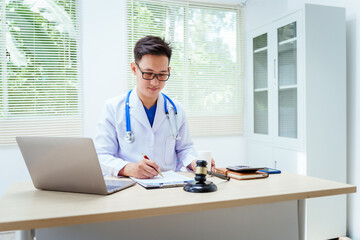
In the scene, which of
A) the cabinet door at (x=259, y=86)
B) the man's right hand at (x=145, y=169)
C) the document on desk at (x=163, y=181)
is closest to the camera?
the document on desk at (x=163, y=181)

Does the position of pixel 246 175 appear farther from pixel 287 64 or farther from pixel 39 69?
pixel 39 69

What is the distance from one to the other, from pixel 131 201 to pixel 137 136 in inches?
30.8

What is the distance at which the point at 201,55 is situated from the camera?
3.87 m

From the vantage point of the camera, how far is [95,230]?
1.09 meters

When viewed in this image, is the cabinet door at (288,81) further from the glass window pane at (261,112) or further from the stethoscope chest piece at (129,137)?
the stethoscope chest piece at (129,137)

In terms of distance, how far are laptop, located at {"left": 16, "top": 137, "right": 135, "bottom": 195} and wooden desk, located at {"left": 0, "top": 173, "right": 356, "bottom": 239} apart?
4cm

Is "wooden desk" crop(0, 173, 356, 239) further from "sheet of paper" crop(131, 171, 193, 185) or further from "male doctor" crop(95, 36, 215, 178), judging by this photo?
"male doctor" crop(95, 36, 215, 178)

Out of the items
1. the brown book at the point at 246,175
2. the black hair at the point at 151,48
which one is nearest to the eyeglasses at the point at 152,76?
the black hair at the point at 151,48

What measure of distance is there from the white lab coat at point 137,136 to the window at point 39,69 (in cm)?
166

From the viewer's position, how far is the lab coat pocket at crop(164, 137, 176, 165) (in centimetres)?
191

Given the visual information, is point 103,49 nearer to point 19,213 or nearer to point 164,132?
point 164,132

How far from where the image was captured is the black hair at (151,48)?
5.63ft

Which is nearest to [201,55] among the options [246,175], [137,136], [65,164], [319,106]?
[319,106]

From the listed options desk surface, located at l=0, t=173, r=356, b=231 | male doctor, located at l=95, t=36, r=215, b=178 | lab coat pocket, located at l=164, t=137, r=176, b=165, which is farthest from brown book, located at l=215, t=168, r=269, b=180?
lab coat pocket, located at l=164, t=137, r=176, b=165
